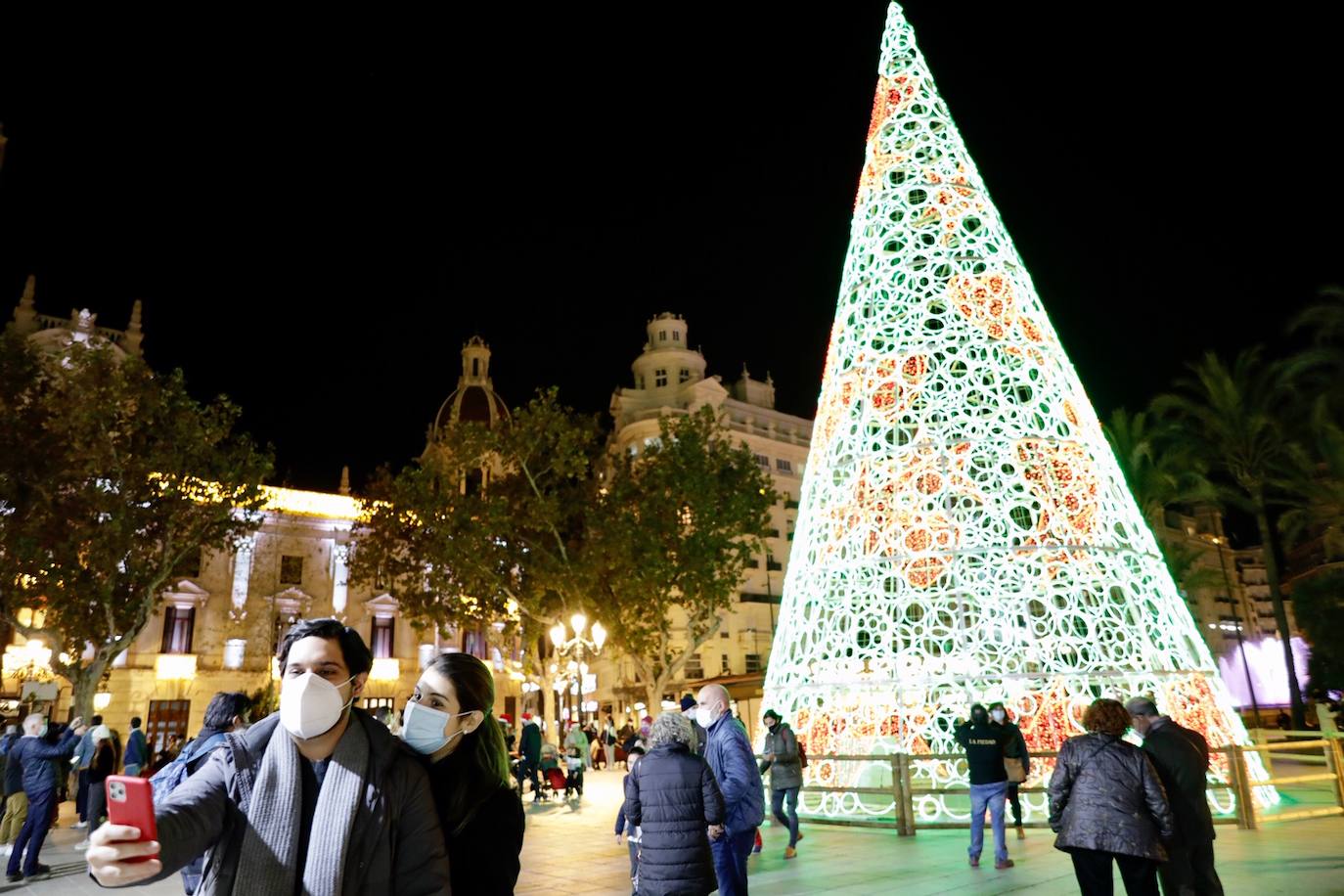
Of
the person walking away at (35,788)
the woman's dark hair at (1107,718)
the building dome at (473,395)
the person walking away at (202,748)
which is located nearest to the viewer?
the person walking away at (202,748)

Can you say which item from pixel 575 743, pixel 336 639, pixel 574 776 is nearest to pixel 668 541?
pixel 575 743

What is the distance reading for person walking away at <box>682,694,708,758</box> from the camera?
217 inches

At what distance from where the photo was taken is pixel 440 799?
2623 millimetres

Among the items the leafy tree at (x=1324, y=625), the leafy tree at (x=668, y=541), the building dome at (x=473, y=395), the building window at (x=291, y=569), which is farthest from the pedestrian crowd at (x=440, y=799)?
the building dome at (x=473, y=395)

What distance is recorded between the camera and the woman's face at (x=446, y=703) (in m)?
2.74

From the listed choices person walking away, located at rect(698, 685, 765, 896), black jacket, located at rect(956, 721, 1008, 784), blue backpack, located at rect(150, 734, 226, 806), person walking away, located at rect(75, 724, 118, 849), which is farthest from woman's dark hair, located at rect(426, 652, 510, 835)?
person walking away, located at rect(75, 724, 118, 849)

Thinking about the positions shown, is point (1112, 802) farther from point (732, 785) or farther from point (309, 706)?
point (309, 706)

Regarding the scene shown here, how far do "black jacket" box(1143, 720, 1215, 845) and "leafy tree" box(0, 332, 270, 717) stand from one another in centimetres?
2250

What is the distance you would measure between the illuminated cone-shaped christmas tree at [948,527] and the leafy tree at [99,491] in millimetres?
17197

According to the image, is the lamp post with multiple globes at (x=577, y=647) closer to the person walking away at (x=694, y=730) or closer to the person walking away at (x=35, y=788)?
the person walking away at (x=35, y=788)

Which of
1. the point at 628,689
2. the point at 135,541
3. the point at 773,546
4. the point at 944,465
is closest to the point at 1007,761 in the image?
the point at 944,465

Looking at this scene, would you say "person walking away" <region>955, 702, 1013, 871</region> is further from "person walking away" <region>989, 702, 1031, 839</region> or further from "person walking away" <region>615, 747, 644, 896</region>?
"person walking away" <region>615, 747, 644, 896</region>

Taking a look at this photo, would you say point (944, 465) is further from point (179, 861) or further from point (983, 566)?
point (179, 861)

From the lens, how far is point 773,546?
165 ft
